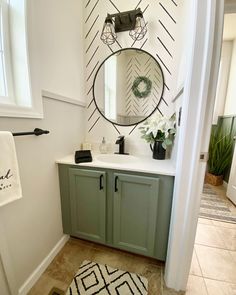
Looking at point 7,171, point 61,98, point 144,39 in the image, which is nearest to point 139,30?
point 144,39

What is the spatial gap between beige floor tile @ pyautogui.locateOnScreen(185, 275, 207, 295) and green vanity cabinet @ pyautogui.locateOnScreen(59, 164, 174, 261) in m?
0.25

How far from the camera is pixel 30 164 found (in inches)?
43.8

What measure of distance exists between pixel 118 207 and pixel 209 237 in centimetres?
112

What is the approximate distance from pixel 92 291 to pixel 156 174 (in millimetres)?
947

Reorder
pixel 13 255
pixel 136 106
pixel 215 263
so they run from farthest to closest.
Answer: pixel 136 106 → pixel 215 263 → pixel 13 255

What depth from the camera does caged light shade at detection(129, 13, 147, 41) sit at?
1.44 m

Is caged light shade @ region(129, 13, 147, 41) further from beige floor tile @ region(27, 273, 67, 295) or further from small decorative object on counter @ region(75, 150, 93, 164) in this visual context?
beige floor tile @ region(27, 273, 67, 295)

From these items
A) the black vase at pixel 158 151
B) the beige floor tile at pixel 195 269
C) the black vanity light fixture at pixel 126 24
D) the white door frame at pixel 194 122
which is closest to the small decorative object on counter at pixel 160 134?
the black vase at pixel 158 151

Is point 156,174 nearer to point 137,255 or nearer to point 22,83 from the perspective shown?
point 137,255

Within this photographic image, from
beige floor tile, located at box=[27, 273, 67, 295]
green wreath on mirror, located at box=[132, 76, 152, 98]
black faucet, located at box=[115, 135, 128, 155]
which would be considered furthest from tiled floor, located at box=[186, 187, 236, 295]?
green wreath on mirror, located at box=[132, 76, 152, 98]

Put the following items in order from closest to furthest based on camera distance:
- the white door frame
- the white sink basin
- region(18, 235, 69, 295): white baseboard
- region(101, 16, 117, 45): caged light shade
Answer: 1. the white door frame
2. region(18, 235, 69, 295): white baseboard
3. region(101, 16, 117, 45): caged light shade
4. the white sink basin

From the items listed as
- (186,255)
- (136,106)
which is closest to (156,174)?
(186,255)

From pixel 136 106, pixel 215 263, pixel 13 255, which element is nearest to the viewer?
pixel 13 255

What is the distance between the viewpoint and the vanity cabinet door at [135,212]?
121 cm
